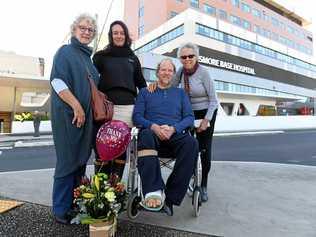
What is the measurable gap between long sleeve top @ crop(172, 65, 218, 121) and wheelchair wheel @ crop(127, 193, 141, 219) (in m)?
→ 1.40

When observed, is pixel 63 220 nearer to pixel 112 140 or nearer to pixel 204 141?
pixel 112 140

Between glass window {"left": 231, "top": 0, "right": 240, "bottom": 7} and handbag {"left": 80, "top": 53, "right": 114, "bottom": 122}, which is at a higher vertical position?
glass window {"left": 231, "top": 0, "right": 240, "bottom": 7}

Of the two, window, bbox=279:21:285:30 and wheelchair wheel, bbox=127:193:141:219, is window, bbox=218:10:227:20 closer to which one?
window, bbox=279:21:285:30

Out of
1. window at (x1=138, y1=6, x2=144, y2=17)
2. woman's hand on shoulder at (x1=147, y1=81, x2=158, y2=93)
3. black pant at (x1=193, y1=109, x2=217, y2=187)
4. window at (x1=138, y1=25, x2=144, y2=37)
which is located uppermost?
window at (x1=138, y1=6, x2=144, y2=17)

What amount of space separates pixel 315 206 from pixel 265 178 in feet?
5.48

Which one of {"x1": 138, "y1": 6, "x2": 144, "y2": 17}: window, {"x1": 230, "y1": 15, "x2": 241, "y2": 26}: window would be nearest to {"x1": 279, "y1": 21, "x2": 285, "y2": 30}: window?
{"x1": 230, "y1": 15, "x2": 241, "y2": 26}: window

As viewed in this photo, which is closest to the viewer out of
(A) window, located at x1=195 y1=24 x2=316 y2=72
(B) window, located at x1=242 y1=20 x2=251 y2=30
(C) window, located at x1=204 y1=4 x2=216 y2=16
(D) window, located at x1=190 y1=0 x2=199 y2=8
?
(A) window, located at x1=195 y1=24 x2=316 y2=72

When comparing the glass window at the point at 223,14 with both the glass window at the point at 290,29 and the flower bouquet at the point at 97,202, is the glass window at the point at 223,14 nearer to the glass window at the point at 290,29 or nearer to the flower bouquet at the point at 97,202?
the glass window at the point at 290,29

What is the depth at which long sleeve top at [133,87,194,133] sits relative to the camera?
3539 millimetres

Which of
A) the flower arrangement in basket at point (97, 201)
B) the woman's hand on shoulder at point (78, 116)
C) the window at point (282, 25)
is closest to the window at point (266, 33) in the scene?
the window at point (282, 25)

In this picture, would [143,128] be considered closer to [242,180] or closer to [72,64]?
[72,64]

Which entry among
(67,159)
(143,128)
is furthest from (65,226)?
(143,128)

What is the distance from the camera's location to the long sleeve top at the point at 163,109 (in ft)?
11.6

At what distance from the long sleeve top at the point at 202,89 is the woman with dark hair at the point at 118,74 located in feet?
2.16
